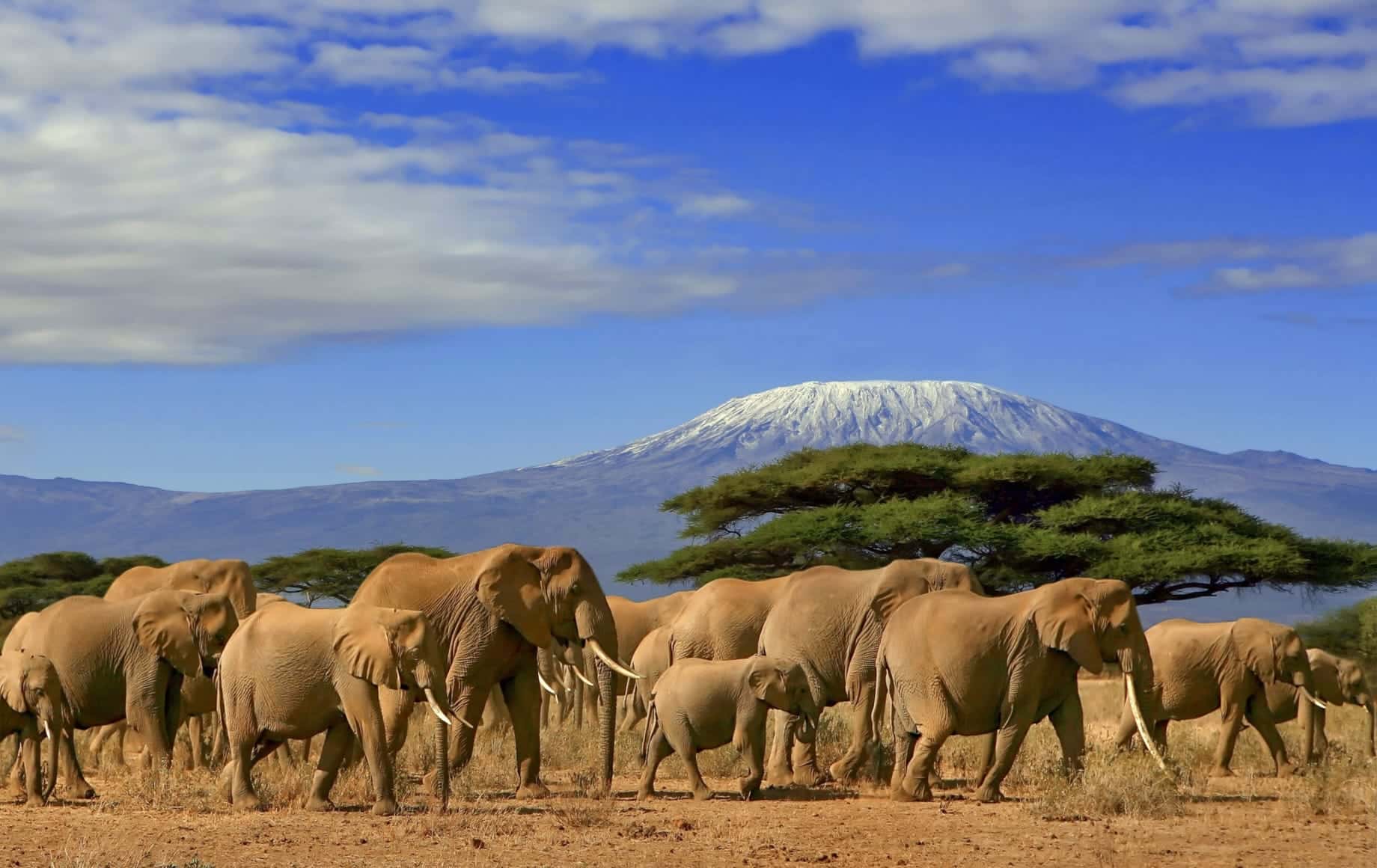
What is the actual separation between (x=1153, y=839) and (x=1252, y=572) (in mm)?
32458

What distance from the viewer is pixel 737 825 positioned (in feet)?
46.7

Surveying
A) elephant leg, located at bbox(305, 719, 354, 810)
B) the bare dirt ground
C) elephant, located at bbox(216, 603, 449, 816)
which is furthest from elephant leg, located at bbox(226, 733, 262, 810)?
elephant leg, located at bbox(305, 719, 354, 810)

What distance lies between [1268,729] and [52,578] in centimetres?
4413

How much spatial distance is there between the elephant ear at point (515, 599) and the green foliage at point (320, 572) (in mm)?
38551

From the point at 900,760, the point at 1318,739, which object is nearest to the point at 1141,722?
the point at 900,760

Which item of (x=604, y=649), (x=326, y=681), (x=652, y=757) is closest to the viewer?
(x=326, y=681)

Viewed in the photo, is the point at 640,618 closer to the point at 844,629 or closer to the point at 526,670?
the point at 844,629

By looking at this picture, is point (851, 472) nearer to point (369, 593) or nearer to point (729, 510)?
point (729, 510)

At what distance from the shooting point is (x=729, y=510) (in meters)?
Answer: 49.8

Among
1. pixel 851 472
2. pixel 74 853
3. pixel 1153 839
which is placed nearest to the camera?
pixel 74 853

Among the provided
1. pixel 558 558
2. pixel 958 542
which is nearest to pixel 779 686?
pixel 558 558

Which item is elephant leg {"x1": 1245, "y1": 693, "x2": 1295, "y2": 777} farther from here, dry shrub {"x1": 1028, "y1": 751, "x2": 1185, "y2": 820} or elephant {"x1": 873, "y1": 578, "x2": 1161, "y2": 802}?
dry shrub {"x1": 1028, "y1": 751, "x2": 1185, "y2": 820}

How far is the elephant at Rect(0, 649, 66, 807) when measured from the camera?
601 inches

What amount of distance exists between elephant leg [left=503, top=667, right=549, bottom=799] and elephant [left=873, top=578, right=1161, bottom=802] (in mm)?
3208
